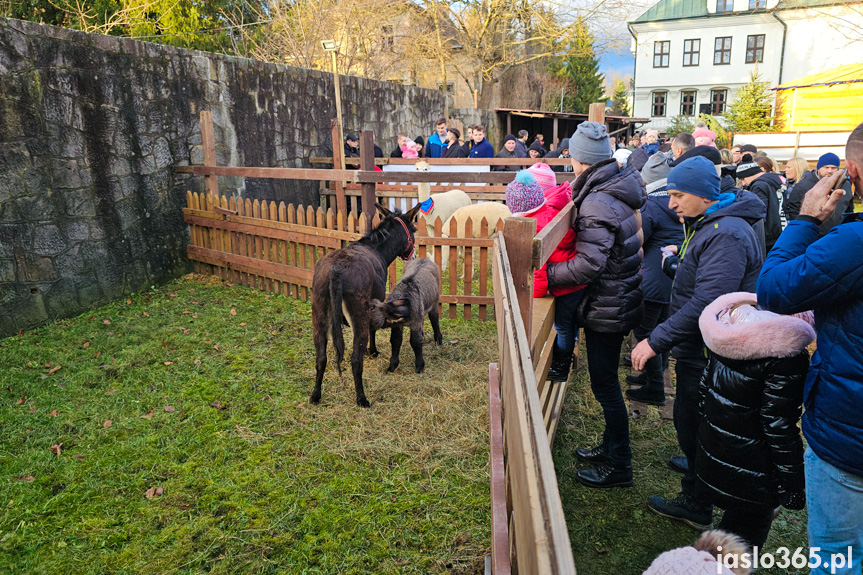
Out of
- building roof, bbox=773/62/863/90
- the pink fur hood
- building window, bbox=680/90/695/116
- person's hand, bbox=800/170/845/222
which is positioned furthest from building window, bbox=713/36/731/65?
person's hand, bbox=800/170/845/222

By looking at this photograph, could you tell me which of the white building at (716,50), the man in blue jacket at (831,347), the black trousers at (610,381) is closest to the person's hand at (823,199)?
the man in blue jacket at (831,347)

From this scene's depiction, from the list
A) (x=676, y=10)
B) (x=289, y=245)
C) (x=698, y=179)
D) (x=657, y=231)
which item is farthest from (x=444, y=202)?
(x=676, y=10)

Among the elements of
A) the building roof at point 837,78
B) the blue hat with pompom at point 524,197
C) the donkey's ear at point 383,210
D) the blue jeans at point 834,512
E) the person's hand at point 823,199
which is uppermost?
the building roof at point 837,78

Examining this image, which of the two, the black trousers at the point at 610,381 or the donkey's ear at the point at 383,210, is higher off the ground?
the donkey's ear at the point at 383,210

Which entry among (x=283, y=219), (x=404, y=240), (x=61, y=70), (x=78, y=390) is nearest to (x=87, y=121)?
(x=61, y=70)

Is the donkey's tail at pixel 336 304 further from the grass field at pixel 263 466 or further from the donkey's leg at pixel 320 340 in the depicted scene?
the grass field at pixel 263 466

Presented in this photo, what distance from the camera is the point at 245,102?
9.92 metres

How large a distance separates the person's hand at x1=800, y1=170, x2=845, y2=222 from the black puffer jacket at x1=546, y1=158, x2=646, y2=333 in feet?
4.07

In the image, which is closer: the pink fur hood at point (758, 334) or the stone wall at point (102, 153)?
the pink fur hood at point (758, 334)

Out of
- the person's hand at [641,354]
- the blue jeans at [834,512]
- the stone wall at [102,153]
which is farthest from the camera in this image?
the stone wall at [102,153]

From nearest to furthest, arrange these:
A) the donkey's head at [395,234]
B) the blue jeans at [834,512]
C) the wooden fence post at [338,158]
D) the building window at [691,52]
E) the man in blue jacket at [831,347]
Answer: the man in blue jacket at [831,347] → the blue jeans at [834,512] → the donkey's head at [395,234] → the wooden fence post at [338,158] → the building window at [691,52]

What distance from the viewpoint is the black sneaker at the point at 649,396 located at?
5.00 metres

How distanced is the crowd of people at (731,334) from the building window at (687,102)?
47091 millimetres

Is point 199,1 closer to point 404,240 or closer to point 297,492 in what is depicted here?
point 404,240
